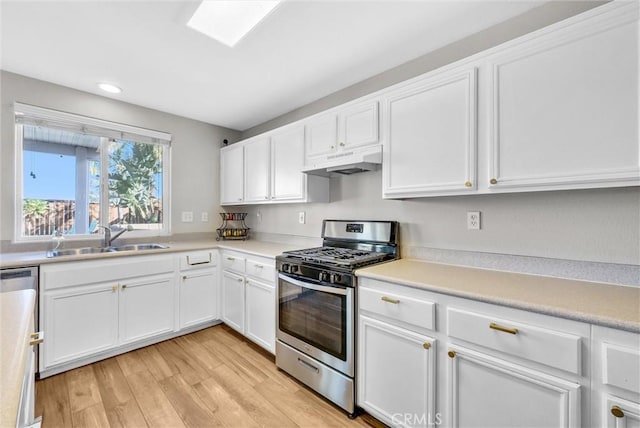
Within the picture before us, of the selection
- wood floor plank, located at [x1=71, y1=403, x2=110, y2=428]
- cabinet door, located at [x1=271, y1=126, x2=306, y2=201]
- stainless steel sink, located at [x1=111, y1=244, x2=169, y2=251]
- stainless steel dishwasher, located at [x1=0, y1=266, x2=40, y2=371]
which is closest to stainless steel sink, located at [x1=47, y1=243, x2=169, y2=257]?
stainless steel sink, located at [x1=111, y1=244, x2=169, y2=251]

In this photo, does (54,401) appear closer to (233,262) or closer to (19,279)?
(19,279)

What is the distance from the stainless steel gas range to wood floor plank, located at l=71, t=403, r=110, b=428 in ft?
3.67

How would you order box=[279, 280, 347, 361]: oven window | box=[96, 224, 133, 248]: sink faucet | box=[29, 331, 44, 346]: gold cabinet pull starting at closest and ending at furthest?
box=[29, 331, 44, 346]: gold cabinet pull < box=[279, 280, 347, 361]: oven window < box=[96, 224, 133, 248]: sink faucet

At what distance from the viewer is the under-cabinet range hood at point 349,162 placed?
6.44ft

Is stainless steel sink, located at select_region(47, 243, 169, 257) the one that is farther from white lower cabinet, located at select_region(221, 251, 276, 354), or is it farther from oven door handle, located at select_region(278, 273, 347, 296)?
oven door handle, located at select_region(278, 273, 347, 296)

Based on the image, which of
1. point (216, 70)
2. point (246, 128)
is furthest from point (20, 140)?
point (246, 128)

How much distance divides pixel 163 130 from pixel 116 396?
2.61 metres

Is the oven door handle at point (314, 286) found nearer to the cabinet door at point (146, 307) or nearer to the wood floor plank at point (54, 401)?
the cabinet door at point (146, 307)

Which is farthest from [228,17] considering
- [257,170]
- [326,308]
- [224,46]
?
[326,308]

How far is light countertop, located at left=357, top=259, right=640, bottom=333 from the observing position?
3.32ft

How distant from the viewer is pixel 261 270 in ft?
7.94

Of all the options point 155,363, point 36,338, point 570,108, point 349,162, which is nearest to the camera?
point 36,338

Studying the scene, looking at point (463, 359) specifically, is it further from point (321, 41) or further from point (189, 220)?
point (189, 220)

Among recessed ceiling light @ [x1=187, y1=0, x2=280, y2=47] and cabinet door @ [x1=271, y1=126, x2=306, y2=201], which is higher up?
recessed ceiling light @ [x1=187, y1=0, x2=280, y2=47]
